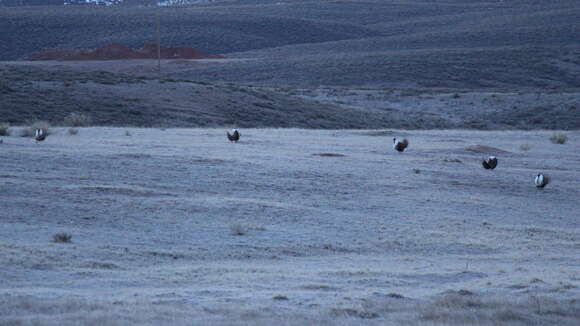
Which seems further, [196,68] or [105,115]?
[196,68]

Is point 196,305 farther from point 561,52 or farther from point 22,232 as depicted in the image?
point 561,52

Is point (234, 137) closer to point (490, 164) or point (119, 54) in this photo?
point (490, 164)

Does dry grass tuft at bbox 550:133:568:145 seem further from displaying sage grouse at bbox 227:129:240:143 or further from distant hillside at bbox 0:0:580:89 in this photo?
distant hillside at bbox 0:0:580:89

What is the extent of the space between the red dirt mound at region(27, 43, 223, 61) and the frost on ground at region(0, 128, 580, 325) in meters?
71.6

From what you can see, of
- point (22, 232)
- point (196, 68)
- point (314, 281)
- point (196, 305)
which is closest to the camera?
point (196, 305)

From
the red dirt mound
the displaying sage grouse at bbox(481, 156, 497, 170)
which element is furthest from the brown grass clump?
the red dirt mound

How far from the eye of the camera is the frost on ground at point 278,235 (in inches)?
336

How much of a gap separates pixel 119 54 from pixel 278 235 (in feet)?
285

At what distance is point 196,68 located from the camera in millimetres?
80625

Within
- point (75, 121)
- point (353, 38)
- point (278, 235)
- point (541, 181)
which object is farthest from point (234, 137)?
point (353, 38)

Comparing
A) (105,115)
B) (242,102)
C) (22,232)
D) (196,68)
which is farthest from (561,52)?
(22,232)

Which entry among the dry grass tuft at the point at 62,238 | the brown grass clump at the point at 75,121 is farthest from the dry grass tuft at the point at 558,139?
the dry grass tuft at the point at 62,238

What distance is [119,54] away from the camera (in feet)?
319

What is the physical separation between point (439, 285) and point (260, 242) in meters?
3.50
